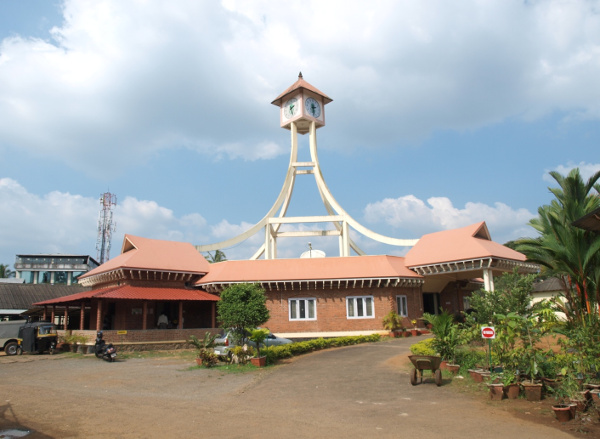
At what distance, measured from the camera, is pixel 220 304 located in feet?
59.1

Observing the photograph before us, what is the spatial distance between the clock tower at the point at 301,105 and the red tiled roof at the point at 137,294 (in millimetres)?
16247

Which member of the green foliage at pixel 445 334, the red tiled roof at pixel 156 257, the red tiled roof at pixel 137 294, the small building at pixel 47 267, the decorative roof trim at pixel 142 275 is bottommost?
the green foliage at pixel 445 334

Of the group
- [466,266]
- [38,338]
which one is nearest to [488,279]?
[466,266]

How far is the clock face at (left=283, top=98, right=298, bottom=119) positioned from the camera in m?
37.0

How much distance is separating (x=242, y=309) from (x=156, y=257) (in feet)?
42.4

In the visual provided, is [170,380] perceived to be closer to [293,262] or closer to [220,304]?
[220,304]

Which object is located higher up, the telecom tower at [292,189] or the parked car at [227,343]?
the telecom tower at [292,189]

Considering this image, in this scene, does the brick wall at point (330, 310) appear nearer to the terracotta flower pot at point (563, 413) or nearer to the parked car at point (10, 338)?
the parked car at point (10, 338)

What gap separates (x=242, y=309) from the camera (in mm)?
17375

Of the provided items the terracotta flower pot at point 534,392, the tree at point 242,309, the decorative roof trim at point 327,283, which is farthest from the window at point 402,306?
the terracotta flower pot at point 534,392

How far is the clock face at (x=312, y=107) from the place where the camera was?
36.8m

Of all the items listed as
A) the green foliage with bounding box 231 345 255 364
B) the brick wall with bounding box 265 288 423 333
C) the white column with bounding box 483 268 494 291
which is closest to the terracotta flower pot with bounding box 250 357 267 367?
the green foliage with bounding box 231 345 255 364

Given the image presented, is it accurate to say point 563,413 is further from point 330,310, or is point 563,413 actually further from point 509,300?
point 330,310

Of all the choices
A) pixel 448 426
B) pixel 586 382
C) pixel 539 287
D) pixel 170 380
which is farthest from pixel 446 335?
pixel 539 287
